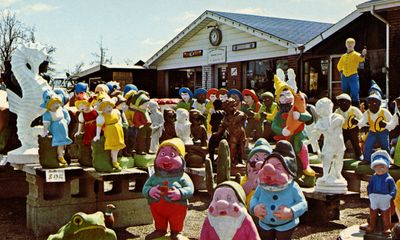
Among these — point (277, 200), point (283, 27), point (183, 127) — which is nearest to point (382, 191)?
point (277, 200)

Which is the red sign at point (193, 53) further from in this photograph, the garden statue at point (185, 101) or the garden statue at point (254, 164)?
the garden statue at point (254, 164)

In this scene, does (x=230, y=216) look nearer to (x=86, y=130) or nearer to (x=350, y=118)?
(x=86, y=130)

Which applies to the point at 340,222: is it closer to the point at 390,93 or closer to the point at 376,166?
the point at 376,166

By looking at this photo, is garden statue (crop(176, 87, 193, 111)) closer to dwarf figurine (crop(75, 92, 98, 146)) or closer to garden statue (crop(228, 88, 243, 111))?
garden statue (crop(228, 88, 243, 111))

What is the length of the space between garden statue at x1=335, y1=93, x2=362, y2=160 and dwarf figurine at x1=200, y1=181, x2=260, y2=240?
3.99m

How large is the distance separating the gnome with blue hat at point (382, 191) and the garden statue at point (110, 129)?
2.90 meters

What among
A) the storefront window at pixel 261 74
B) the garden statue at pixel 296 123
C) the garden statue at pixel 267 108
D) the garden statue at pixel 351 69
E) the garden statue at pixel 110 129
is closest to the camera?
the garden statue at pixel 110 129

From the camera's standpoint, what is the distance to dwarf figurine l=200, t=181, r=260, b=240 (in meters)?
3.58

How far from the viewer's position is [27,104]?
6.45 metres

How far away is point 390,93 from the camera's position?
12438 millimetres

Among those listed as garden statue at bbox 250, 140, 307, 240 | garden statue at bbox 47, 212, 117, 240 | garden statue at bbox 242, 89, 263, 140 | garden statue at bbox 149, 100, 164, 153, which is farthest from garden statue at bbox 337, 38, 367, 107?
garden statue at bbox 47, 212, 117, 240

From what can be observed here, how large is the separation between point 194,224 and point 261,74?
11599mm

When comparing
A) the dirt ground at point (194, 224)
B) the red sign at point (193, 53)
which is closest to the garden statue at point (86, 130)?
the dirt ground at point (194, 224)

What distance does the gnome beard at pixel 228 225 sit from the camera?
359cm
